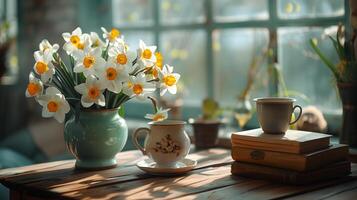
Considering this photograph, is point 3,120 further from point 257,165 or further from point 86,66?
point 257,165

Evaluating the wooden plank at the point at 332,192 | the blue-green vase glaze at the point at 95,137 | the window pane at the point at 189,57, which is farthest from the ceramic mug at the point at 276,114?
the window pane at the point at 189,57

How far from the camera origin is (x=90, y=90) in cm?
195

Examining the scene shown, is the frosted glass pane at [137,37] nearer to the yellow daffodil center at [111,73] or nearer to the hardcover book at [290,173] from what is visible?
the yellow daffodil center at [111,73]

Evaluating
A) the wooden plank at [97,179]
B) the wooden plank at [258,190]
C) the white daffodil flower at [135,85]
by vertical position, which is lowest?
the wooden plank at [258,190]

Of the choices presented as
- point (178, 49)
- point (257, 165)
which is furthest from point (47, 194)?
point (178, 49)

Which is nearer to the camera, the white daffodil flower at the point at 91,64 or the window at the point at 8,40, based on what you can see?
the white daffodil flower at the point at 91,64

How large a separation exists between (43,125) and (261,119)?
2150 mm

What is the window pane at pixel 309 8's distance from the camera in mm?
2657

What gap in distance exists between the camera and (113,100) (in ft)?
6.86

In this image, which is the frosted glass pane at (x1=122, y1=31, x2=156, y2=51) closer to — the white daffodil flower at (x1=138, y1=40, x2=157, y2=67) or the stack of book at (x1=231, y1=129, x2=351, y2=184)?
the white daffodil flower at (x1=138, y1=40, x2=157, y2=67)

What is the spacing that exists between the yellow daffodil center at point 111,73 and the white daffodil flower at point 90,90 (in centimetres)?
3

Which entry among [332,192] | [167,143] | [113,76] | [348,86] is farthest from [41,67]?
[348,86]

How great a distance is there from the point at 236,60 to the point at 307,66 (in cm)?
43

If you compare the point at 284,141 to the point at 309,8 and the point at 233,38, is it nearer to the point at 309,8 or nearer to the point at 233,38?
the point at 309,8
